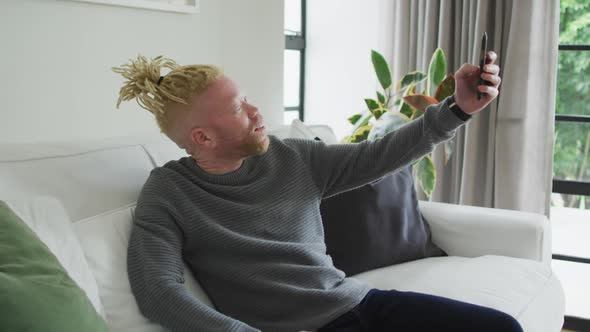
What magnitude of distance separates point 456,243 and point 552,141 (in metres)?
0.92

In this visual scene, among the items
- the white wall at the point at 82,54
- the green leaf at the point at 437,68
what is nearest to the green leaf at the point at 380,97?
the green leaf at the point at 437,68

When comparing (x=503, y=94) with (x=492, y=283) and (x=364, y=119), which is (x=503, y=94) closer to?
(x=364, y=119)

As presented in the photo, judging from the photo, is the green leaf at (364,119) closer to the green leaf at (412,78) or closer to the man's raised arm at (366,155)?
the green leaf at (412,78)

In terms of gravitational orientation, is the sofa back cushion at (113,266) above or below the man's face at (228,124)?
below

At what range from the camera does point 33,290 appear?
101 cm

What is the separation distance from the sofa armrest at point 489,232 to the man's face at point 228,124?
94 cm

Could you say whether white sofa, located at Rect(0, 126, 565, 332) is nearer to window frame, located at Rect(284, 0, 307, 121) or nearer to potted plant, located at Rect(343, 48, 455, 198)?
potted plant, located at Rect(343, 48, 455, 198)

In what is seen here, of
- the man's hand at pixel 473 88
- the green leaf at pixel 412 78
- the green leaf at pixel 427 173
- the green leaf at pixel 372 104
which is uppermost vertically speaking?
the man's hand at pixel 473 88

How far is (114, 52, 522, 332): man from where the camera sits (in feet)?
4.94

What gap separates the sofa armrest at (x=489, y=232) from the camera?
86.2 inches

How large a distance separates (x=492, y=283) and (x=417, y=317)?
44 centimetres

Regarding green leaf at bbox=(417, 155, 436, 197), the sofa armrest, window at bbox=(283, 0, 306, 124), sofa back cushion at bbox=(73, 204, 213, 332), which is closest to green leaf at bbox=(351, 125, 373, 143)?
green leaf at bbox=(417, 155, 436, 197)

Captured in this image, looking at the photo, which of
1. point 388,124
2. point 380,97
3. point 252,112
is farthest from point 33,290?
point 380,97

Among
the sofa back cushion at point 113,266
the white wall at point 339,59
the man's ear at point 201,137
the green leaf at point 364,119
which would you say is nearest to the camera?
the sofa back cushion at point 113,266
